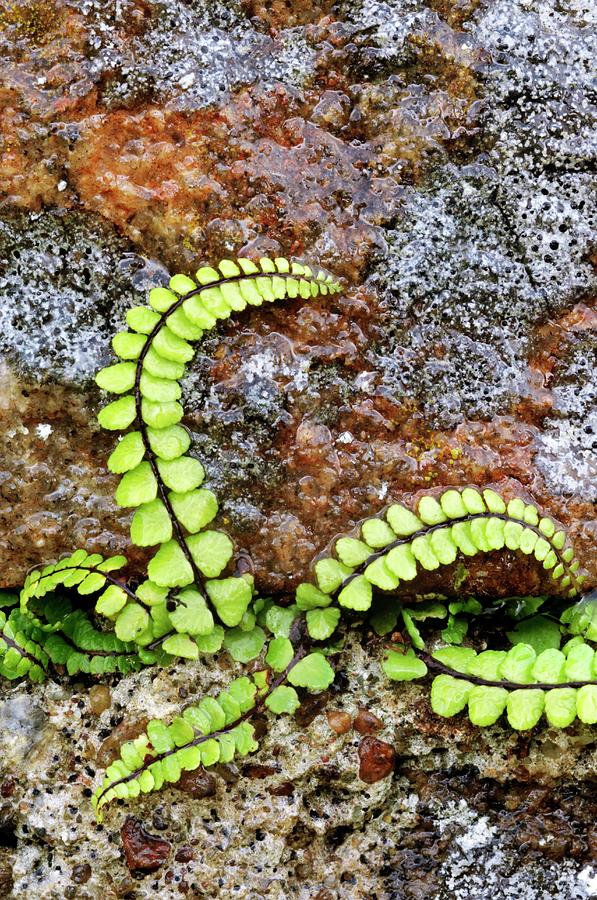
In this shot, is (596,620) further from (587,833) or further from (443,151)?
(443,151)

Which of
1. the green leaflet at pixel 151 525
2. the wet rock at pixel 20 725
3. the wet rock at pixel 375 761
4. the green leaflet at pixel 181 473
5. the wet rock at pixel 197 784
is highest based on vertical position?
the green leaflet at pixel 181 473

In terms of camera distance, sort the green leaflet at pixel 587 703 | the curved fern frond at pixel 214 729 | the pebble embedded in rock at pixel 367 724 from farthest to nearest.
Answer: the pebble embedded in rock at pixel 367 724
the curved fern frond at pixel 214 729
the green leaflet at pixel 587 703

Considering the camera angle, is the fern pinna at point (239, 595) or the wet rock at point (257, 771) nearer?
the fern pinna at point (239, 595)

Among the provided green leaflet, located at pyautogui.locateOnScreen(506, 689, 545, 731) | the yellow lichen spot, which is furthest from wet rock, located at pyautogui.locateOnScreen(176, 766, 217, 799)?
the yellow lichen spot

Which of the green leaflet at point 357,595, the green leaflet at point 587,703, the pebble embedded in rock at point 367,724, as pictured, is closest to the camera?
the green leaflet at point 587,703

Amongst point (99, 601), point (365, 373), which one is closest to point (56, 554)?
point (99, 601)

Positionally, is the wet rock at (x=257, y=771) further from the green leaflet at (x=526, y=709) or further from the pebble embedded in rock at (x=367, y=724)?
the green leaflet at (x=526, y=709)

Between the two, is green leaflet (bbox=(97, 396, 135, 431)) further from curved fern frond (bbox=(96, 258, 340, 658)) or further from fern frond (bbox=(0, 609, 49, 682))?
fern frond (bbox=(0, 609, 49, 682))

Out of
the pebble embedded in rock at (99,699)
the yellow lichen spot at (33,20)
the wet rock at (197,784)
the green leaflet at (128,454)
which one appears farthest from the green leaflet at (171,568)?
the yellow lichen spot at (33,20)
